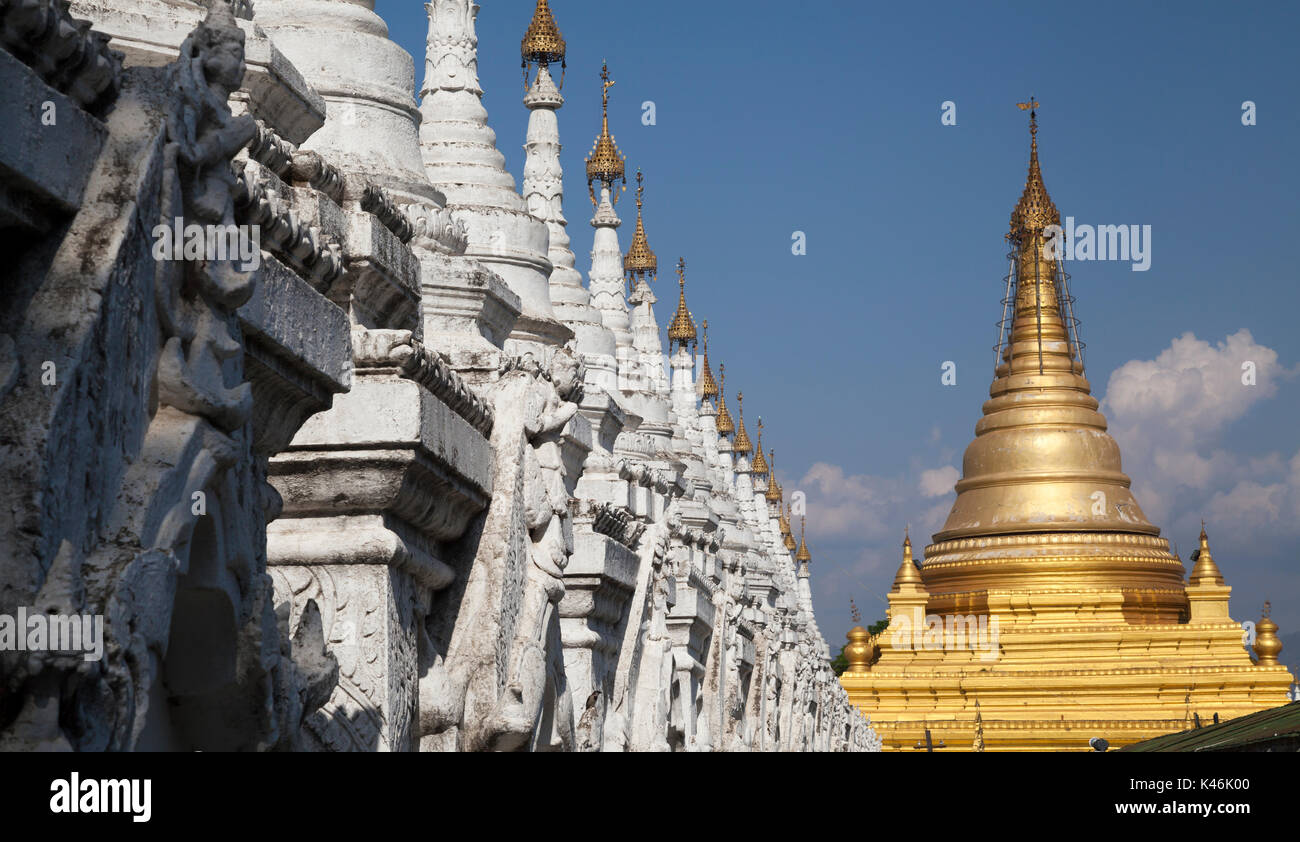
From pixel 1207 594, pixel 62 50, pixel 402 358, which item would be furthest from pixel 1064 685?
pixel 62 50

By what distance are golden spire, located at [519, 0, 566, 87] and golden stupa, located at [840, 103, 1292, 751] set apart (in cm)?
2982

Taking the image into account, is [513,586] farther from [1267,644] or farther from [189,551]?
[1267,644]

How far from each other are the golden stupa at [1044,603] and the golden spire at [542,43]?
1174 inches

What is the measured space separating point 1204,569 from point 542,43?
34.4m

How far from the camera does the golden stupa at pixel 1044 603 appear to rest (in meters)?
45.0

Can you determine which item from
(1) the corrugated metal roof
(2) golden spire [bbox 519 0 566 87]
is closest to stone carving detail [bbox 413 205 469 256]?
(1) the corrugated metal roof

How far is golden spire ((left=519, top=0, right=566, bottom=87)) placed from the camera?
17656 millimetres

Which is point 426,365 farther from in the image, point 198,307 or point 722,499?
point 722,499

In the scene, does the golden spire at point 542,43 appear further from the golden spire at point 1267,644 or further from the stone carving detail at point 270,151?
the golden spire at point 1267,644

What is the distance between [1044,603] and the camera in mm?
50938

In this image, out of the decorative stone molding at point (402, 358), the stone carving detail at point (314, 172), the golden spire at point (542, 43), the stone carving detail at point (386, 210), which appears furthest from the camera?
the golden spire at point (542, 43)

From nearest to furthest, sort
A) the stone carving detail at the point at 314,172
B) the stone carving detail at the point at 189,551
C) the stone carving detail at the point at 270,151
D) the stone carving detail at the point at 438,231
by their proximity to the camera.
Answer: the stone carving detail at the point at 189,551 < the stone carving detail at the point at 270,151 < the stone carving detail at the point at 314,172 < the stone carving detail at the point at 438,231

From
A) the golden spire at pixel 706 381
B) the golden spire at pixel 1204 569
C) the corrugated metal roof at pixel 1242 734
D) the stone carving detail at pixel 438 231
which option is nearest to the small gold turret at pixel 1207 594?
the golden spire at pixel 1204 569
